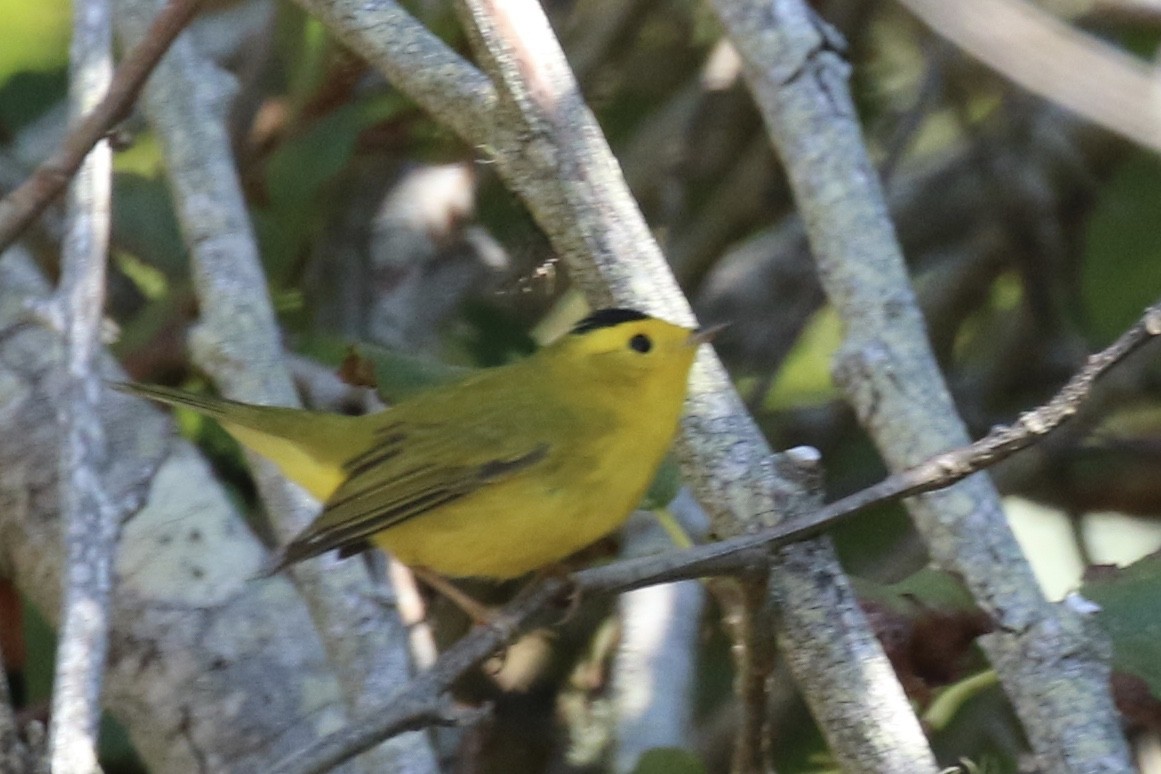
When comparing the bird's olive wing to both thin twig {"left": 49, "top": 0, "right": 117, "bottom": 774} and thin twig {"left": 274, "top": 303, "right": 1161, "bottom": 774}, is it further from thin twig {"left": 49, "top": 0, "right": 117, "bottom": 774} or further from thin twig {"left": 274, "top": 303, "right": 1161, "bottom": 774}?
thin twig {"left": 274, "top": 303, "right": 1161, "bottom": 774}

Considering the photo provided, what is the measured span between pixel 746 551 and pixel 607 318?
0.74 meters

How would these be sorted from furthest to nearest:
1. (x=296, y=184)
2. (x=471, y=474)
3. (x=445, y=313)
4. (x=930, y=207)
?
(x=930, y=207)
(x=445, y=313)
(x=296, y=184)
(x=471, y=474)

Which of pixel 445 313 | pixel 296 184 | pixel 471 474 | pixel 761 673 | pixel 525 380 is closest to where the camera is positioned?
pixel 761 673

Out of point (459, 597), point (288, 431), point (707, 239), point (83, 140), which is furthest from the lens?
point (707, 239)

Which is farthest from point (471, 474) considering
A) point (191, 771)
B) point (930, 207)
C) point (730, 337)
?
point (930, 207)

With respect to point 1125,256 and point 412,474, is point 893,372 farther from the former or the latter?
point 1125,256

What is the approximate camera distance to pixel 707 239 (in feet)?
11.9

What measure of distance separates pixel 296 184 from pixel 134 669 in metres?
1.13

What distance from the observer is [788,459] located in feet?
5.87

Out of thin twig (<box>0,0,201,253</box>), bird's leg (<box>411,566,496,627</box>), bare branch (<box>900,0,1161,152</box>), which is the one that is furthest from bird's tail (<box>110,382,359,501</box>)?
bare branch (<box>900,0,1161,152</box>)

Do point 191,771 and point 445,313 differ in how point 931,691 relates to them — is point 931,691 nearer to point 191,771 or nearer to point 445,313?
point 191,771

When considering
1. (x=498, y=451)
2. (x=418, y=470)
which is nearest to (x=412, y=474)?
(x=418, y=470)

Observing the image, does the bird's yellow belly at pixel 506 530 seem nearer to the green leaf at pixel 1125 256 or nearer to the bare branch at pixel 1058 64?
the bare branch at pixel 1058 64

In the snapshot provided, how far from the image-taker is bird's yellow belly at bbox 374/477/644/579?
230 centimetres
